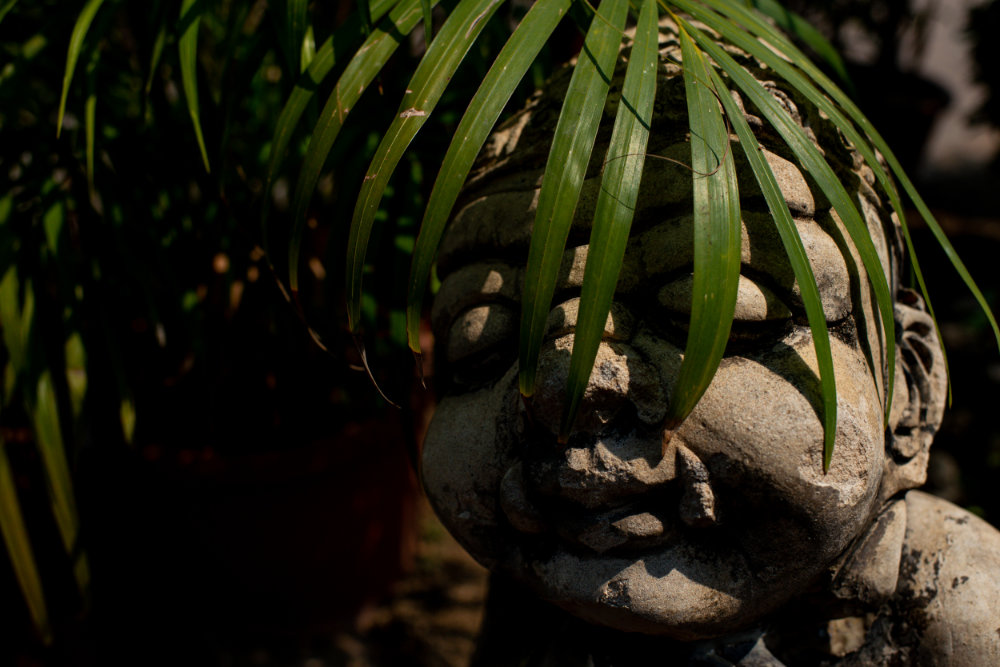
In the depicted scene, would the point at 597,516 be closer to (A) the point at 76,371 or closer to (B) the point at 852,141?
(B) the point at 852,141

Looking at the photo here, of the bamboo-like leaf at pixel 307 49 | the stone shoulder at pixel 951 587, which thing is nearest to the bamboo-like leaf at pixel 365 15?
the bamboo-like leaf at pixel 307 49

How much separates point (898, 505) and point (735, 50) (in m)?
0.49

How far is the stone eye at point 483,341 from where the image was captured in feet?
2.21

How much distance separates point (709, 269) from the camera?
56cm

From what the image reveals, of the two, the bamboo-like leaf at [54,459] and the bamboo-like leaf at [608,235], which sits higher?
the bamboo-like leaf at [608,235]

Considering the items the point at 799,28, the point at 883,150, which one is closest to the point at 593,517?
the point at 883,150

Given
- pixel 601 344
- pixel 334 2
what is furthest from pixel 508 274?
pixel 334 2

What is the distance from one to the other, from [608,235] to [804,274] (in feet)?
0.51

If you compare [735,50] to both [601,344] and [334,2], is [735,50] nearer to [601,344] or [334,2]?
[601,344]

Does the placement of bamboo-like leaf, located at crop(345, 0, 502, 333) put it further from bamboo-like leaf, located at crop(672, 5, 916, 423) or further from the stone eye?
bamboo-like leaf, located at crop(672, 5, 916, 423)

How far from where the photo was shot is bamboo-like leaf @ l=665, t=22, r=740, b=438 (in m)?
0.55

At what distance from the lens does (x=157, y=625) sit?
1.59 metres

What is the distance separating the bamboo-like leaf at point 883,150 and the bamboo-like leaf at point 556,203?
219 millimetres

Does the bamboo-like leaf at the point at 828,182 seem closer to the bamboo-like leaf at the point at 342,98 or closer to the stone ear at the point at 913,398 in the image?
the stone ear at the point at 913,398
